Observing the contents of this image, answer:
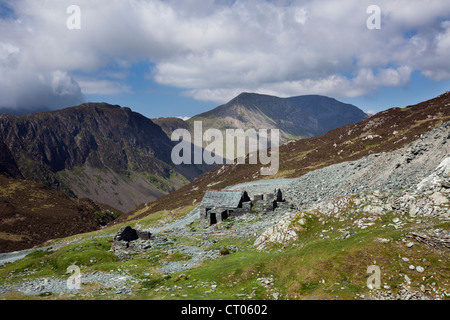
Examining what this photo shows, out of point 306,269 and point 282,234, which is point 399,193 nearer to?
point 282,234

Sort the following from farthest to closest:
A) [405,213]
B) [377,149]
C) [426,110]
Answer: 1. [426,110]
2. [377,149]
3. [405,213]

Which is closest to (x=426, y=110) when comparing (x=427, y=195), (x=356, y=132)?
(x=356, y=132)

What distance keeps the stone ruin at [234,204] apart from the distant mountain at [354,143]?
153 feet

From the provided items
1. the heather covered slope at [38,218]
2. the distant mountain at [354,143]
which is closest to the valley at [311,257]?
the distant mountain at [354,143]

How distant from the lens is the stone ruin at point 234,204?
5743 centimetres

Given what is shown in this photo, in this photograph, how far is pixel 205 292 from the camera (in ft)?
80.3

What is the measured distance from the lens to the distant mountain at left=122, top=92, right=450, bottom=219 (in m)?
124

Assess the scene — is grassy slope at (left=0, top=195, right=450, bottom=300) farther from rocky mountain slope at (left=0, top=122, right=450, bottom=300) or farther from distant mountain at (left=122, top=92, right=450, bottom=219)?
distant mountain at (left=122, top=92, right=450, bottom=219)

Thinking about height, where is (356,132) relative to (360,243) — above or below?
above

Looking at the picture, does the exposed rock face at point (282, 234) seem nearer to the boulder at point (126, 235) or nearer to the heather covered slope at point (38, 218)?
the boulder at point (126, 235)

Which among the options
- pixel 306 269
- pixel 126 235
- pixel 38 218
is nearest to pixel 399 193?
pixel 306 269
